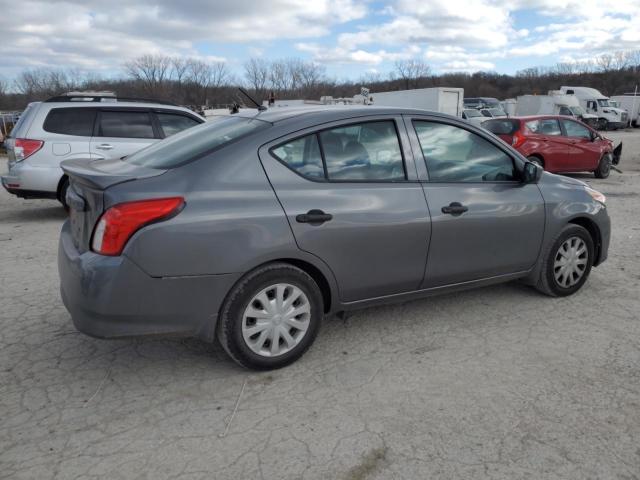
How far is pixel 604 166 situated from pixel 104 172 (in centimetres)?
1331

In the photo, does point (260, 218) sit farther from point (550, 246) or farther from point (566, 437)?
point (550, 246)

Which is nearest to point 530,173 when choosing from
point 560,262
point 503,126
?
point 560,262

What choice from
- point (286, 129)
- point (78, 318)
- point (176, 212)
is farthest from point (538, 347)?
point (78, 318)

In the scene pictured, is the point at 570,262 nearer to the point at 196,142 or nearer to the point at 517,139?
the point at 196,142

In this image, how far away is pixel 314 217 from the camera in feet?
10.5

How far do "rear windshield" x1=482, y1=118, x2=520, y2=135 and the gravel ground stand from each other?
8.58 m

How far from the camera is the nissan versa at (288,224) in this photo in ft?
9.33

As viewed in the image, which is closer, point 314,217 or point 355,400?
point 355,400

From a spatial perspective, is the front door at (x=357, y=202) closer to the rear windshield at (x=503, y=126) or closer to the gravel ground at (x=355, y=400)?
the gravel ground at (x=355, y=400)

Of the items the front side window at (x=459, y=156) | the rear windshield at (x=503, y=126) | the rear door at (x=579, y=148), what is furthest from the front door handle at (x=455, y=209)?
the rear door at (x=579, y=148)

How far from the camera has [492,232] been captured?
13.0ft

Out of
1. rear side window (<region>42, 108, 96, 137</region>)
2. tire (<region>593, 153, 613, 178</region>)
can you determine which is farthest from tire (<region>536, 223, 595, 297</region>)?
tire (<region>593, 153, 613, 178</region>)

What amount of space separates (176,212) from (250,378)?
111cm

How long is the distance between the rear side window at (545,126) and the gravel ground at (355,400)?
8.71m
